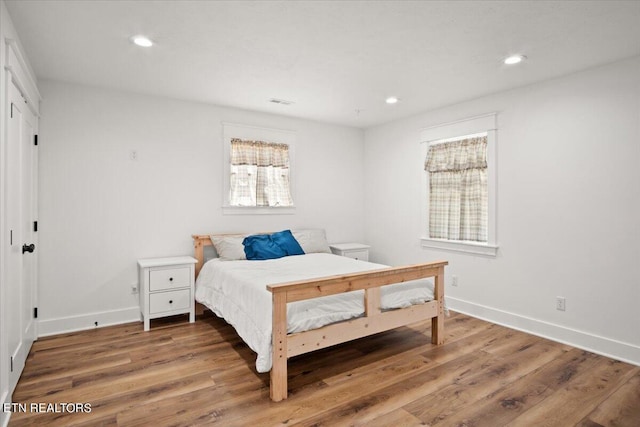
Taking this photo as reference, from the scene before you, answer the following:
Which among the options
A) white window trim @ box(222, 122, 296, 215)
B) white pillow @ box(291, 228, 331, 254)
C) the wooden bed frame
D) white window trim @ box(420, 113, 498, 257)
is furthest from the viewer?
white pillow @ box(291, 228, 331, 254)

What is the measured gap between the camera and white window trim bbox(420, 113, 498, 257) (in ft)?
12.9

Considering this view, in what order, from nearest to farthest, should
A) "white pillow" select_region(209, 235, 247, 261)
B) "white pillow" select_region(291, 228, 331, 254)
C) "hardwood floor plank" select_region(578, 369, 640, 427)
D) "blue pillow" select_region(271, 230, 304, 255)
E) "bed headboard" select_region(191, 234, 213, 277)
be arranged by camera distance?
"hardwood floor plank" select_region(578, 369, 640, 427), "white pillow" select_region(209, 235, 247, 261), "bed headboard" select_region(191, 234, 213, 277), "blue pillow" select_region(271, 230, 304, 255), "white pillow" select_region(291, 228, 331, 254)

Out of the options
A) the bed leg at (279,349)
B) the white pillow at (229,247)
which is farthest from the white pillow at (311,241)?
the bed leg at (279,349)

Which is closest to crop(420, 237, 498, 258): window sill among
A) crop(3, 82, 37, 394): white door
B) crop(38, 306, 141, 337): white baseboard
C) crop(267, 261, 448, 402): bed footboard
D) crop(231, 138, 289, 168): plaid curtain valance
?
crop(267, 261, 448, 402): bed footboard

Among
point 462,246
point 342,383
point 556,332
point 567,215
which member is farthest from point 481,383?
point 462,246

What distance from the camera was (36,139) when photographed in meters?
3.35

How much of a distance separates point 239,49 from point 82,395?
2711 mm

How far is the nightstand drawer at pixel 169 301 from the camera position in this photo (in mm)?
3658

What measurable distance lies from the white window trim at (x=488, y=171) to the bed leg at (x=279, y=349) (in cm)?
266

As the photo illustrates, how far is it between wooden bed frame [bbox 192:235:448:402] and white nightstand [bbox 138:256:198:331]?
184 cm

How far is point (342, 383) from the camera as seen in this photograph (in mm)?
2559

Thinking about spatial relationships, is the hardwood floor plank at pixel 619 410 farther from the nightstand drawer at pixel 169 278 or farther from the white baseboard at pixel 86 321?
the white baseboard at pixel 86 321

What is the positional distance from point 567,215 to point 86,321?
190 inches

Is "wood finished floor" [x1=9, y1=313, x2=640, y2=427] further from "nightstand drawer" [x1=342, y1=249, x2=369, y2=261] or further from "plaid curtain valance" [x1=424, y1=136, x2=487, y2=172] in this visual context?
"plaid curtain valance" [x1=424, y1=136, x2=487, y2=172]
